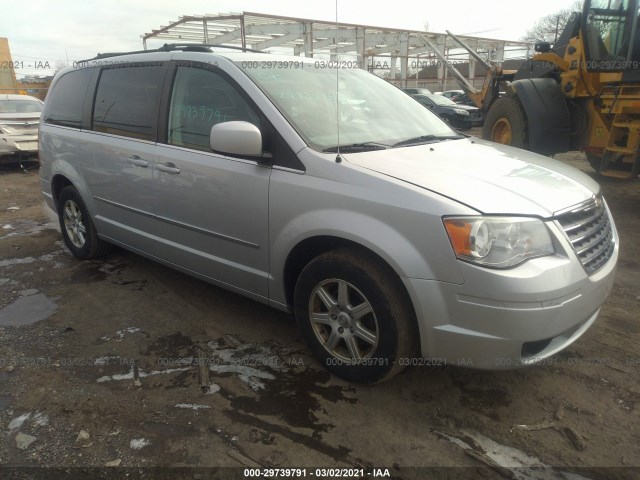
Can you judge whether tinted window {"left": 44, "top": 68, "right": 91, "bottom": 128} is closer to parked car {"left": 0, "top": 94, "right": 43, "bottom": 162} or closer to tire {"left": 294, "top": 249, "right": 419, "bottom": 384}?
tire {"left": 294, "top": 249, "right": 419, "bottom": 384}

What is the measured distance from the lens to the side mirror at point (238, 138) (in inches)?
106

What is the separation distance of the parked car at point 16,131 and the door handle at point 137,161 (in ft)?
26.4

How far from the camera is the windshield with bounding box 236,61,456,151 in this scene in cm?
290

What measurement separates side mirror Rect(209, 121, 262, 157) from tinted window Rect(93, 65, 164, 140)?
3.58ft

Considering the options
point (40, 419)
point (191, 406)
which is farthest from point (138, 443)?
point (40, 419)

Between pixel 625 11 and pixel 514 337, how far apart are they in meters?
6.31

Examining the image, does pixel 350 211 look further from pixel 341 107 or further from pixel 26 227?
pixel 26 227

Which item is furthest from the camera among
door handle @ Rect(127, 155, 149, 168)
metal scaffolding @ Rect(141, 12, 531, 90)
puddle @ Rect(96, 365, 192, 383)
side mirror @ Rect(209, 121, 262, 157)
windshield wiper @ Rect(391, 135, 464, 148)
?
metal scaffolding @ Rect(141, 12, 531, 90)

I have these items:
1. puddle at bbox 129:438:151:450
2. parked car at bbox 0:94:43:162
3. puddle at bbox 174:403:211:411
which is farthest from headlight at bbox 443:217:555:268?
parked car at bbox 0:94:43:162

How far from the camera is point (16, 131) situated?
10.0 metres

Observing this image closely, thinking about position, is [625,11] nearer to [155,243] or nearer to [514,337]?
[514,337]

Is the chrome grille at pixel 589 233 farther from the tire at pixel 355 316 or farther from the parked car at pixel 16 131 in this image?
the parked car at pixel 16 131

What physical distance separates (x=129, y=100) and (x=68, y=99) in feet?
3.98

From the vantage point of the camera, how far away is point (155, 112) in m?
3.55
